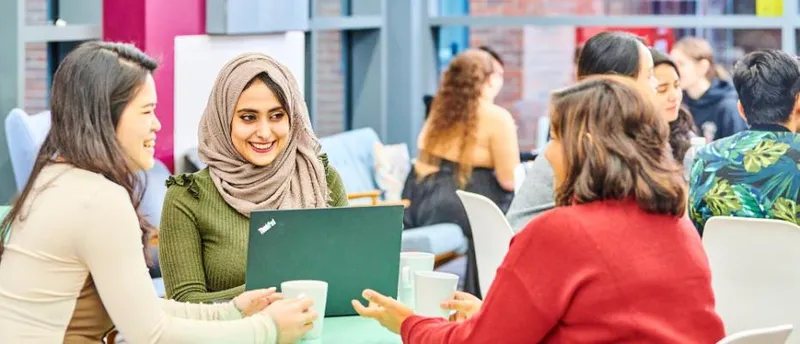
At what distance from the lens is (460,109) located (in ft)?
20.4

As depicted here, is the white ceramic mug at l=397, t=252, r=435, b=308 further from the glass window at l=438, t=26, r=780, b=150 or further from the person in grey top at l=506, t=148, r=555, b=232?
the glass window at l=438, t=26, r=780, b=150

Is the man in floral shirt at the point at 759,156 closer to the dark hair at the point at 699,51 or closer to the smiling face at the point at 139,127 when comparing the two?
the smiling face at the point at 139,127

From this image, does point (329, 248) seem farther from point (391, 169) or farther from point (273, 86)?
point (391, 169)

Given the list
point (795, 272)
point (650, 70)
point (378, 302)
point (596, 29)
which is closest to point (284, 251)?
point (378, 302)

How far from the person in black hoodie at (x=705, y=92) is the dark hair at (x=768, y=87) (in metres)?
3.21

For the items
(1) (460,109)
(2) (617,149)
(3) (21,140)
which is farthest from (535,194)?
(1) (460,109)

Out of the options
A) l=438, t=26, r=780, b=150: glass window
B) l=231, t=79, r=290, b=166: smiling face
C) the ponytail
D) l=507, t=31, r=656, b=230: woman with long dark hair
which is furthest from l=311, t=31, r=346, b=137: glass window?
l=231, t=79, r=290, b=166: smiling face

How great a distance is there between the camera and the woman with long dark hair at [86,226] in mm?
2230

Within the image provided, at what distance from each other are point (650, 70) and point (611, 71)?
6.1 inches

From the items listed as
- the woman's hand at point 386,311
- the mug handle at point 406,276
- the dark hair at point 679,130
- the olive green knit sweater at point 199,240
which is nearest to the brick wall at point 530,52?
the dark hair at point 679,130

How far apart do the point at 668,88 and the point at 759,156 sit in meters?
1.02

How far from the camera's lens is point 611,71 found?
12.2 feet

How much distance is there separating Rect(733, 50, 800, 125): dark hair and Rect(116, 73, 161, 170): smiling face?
6.47 ft

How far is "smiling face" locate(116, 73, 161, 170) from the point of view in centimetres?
232
